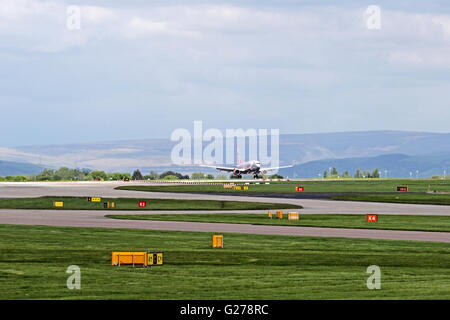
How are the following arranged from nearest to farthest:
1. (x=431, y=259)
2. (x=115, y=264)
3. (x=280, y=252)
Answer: (x=115, y=264) → (x=431, y=259) → (x=280, y=252)

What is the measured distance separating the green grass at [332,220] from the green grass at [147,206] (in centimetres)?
1092

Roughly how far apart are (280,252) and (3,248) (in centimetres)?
1383

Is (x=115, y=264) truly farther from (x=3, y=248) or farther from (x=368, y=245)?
(x=368, y=245)

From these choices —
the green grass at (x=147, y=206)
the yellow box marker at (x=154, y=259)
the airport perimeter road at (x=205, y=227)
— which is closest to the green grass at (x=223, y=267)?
the yellow box marker at (x=154, y=259)

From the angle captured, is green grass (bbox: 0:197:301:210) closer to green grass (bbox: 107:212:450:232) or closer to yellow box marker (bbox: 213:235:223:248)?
green grass (bbox: 107:212:450:232)

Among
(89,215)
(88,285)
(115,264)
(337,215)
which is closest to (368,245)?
(115,264)

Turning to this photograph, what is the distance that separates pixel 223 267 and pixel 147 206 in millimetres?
46267

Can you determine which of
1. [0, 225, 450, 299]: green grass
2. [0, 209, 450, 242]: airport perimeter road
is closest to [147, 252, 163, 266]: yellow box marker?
[0, 225, 450, 299]: green grass

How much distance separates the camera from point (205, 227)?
52.3 metres

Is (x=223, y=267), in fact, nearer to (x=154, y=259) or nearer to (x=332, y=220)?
(x=154, y=259)

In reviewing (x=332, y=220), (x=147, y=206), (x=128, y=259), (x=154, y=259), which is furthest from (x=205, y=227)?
(x=147, y=206)

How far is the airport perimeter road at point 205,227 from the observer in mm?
47391

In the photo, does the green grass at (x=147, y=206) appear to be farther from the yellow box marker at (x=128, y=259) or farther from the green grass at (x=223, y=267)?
the yellow box marker at (x=128, y=259)

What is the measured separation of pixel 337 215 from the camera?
64625 mm
